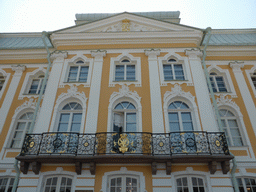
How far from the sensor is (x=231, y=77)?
40.5 ft

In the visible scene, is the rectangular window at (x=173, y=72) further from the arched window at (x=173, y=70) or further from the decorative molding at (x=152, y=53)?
the decorative molding at (x=152, y=53)

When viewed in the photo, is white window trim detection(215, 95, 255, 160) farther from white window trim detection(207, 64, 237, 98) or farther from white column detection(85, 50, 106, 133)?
white column detection(85, 50, 106, 133)

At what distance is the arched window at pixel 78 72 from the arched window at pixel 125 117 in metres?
2.80

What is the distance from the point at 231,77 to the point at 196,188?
717cm

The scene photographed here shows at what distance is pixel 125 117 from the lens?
1019 centimetres

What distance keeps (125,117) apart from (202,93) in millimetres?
4073

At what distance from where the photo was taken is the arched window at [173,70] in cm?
1168

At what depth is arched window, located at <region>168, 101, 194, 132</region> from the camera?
9.77m

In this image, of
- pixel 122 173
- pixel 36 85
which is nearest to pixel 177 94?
pixel 122 173

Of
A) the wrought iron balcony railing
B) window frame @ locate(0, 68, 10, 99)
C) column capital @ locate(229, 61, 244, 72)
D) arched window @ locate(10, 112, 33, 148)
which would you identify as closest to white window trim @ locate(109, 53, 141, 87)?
the wrought iron balcony railing

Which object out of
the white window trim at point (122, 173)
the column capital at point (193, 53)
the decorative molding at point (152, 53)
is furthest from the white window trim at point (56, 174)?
the column capital at point (193, 53)

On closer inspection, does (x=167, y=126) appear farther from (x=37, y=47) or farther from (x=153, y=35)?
(x=37, y=47)

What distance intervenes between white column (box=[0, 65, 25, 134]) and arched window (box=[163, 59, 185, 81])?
8.78 m

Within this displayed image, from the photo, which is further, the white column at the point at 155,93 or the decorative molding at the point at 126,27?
the decorative molding at the point at 126,27
